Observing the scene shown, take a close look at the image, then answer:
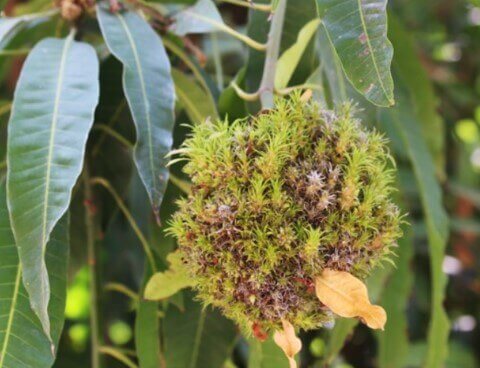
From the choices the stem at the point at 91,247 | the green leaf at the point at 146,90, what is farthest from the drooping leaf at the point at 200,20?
the stem at the point at 91,247

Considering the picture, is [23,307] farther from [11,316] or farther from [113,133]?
[113,133]

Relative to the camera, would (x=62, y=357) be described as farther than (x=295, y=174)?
Yes

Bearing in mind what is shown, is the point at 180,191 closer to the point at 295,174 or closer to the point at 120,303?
the point at 295,174

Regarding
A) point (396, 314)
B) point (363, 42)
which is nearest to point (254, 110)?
point (363, 42)

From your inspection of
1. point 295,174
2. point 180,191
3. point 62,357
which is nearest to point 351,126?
point 295,174

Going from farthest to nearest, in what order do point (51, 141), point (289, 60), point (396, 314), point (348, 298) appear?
point (396, 314), point (289, 60), point (51, 141), point (348, 298)

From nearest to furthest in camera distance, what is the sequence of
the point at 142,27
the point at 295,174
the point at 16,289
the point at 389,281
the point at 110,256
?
the point at 295,174 → the point at 16,289 → the point at 142,27 → the point at 389,281 → the point at 110,256
